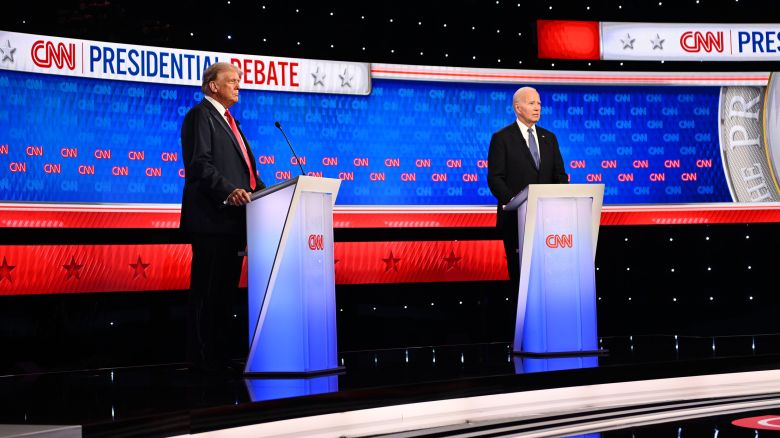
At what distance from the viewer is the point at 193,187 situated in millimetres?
3828

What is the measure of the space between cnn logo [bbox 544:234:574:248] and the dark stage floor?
503 millimetres

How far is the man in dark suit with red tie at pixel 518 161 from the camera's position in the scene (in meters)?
4.77

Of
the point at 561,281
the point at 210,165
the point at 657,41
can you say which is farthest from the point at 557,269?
the point at 657,41

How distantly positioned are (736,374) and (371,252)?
2.32 metres

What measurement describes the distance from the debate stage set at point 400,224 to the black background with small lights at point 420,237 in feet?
0.05

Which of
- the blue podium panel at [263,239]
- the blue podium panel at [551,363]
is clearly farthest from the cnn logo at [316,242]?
the blue podium panel at [551,363]

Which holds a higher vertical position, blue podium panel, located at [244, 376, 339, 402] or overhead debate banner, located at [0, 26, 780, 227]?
overhead debate banner, located at [0, 26, 780, 227]

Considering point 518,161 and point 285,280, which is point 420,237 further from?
point 285,280

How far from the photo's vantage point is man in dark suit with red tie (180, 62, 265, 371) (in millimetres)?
3805

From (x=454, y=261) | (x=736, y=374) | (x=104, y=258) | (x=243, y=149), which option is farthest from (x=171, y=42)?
(x=736, y=374)

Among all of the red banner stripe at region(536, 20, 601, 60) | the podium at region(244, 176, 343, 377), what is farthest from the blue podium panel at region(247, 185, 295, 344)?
the red banner stripe at region(536, 20, 601, 60)

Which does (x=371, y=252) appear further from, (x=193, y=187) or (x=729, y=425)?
(x=729, y=425)

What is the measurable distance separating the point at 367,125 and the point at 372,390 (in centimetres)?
270

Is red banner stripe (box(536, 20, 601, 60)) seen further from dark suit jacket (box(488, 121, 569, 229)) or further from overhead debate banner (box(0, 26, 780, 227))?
dark suit jacket (box(488, 121, 569, 229))
